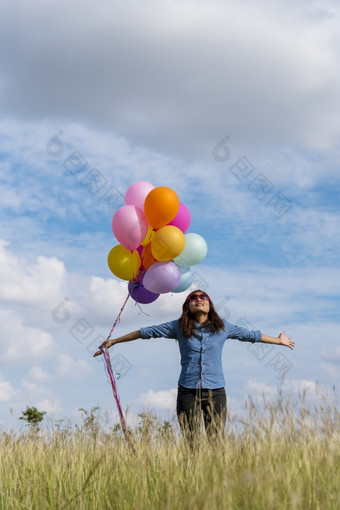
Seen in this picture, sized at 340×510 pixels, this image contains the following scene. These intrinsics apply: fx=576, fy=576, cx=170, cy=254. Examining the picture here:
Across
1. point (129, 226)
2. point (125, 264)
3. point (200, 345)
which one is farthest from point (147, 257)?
point (200, 345)

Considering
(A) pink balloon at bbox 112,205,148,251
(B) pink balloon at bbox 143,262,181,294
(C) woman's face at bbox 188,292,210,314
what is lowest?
(C) woman's face at bbox 188,292,210,314

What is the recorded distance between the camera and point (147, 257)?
7.03 metres

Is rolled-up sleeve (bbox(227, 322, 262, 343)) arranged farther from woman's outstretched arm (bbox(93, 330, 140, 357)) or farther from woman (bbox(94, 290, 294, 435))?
woman's outstretched arm (bbox(93, 330, 140, 357))

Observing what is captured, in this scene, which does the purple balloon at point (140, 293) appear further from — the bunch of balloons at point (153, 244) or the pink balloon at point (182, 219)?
the pink balloon at point (182, 219)

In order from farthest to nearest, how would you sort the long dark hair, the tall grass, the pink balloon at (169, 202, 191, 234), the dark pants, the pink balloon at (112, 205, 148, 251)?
the pink balloon at (169, 202, 191, 234)
the pink balloon at (112, 205, 148, 251)
the long dark hair
the dark pants
the tall grass

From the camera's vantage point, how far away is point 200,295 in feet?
20.2

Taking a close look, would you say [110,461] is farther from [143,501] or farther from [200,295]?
[200,295]

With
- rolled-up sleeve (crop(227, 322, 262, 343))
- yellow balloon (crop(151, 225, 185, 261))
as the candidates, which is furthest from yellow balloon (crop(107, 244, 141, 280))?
rolled-up sleeve (crop(227, 322, 262, 343))

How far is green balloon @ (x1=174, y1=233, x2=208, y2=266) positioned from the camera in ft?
22.7

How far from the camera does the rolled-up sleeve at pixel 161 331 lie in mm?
6117

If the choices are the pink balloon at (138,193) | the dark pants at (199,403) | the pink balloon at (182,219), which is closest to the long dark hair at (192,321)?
the dark pants at (199,403)

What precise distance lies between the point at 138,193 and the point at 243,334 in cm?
222

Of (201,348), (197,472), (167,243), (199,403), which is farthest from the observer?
(167,243)

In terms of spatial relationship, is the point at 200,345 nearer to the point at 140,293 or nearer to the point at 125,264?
the point at 140,293
